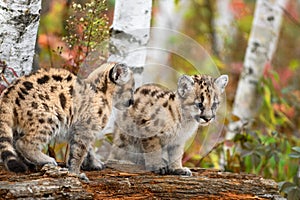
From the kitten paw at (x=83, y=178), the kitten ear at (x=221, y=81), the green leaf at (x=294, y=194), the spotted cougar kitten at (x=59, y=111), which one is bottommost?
the green leaf at (x=294, y=194)

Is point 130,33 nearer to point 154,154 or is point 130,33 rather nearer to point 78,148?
point 154,154

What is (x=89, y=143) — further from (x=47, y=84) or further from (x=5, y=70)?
(x=5, y=70)

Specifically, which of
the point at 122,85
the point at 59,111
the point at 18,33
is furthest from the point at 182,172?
the point at 18,33

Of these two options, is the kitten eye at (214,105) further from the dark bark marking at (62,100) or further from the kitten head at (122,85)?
the dark bark marking at (62,100)

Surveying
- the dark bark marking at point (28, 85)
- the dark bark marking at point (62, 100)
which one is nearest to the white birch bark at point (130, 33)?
the dark bark marking at point (62, 100)

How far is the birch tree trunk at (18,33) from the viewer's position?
17.2ft

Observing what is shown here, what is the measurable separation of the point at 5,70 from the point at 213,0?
950 centimetres

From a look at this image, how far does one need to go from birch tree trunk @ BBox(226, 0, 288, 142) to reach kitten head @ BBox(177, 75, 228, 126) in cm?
312

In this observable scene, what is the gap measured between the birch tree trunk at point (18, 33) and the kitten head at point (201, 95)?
1.32m

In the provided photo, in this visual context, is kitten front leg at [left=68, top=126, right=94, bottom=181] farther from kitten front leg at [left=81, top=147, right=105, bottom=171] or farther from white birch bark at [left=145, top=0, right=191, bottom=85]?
white birch bark at [left=145, top=0, right=191, bottom=85]

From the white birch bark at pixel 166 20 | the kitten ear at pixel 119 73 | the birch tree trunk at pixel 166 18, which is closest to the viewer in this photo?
the kitten ear at pixel 119 73

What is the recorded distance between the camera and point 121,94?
518 cm

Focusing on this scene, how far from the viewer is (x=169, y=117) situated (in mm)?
5258

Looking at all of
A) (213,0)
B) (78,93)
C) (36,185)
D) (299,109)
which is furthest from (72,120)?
(213,0)
